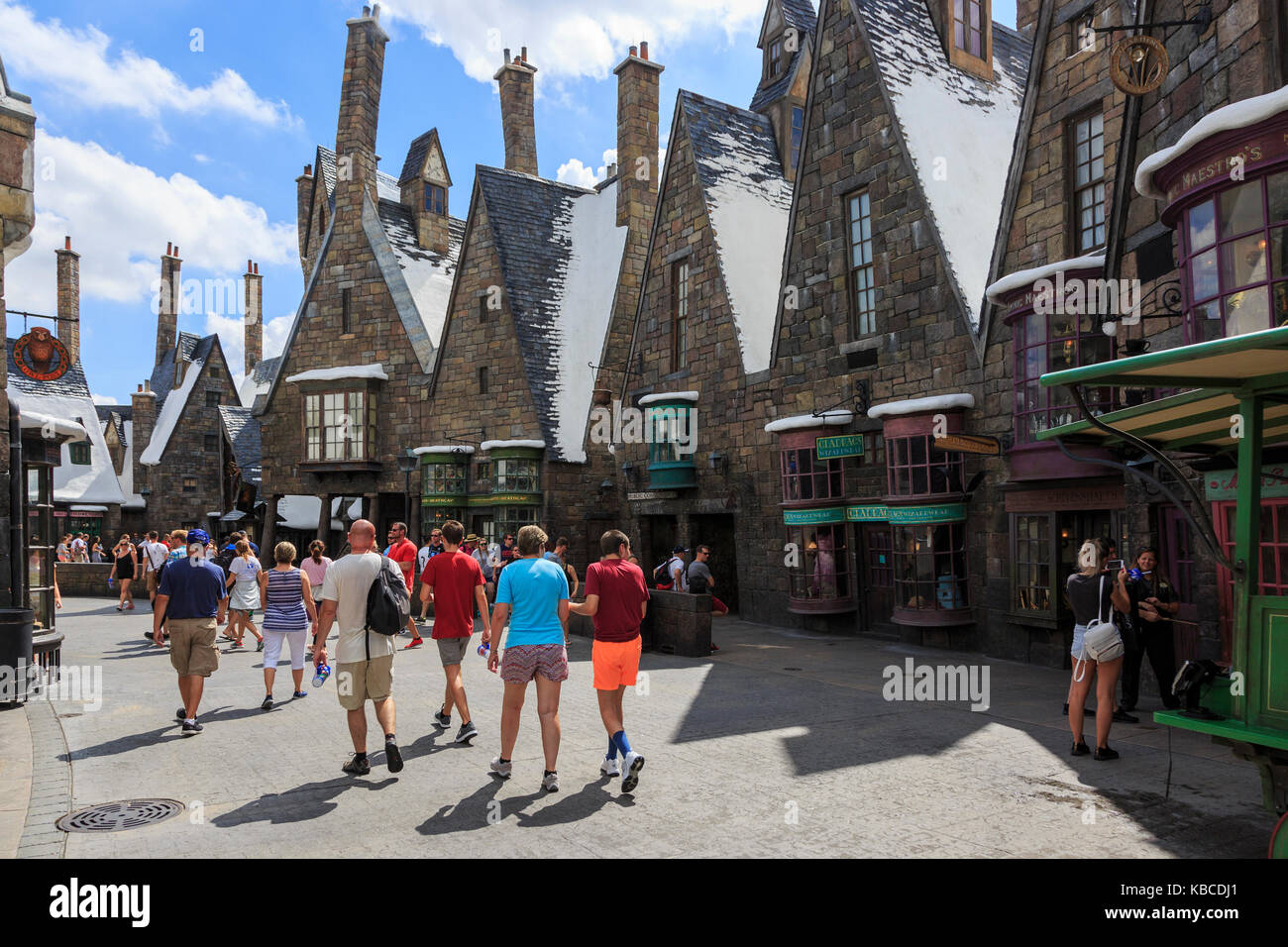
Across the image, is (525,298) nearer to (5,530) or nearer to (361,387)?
(361,387)

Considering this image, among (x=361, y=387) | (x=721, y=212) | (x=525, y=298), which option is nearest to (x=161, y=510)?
(x=361, y=387)

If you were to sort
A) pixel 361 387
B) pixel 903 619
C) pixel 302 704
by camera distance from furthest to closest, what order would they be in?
pixel 361 387, pixel 903 619, pixel 302 704

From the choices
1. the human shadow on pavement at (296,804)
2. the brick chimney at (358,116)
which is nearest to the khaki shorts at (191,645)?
the human shadow on pavement at (296,804)

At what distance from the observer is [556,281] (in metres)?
25.5

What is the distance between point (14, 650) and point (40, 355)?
439 centimetres

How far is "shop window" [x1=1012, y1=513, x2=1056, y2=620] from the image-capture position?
12266 mm

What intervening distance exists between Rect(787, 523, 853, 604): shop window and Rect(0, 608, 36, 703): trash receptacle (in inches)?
437

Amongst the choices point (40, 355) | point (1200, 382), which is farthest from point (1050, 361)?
point (40, 355)

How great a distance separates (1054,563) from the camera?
12117mm

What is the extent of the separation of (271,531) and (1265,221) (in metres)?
25.7

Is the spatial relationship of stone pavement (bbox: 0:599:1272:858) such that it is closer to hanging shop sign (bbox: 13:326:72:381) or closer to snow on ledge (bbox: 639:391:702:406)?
hanging shop sign (bbox: 13:326:72:381)

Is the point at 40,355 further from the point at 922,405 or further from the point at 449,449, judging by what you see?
the point at 449,449

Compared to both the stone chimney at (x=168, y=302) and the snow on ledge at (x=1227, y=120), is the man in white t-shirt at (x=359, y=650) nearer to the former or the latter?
the snow on ledge at (x=1227, y=120)

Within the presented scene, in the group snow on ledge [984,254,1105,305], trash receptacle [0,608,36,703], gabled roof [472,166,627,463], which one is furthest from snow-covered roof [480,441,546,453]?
trash receptacle [0,608,36,703]
